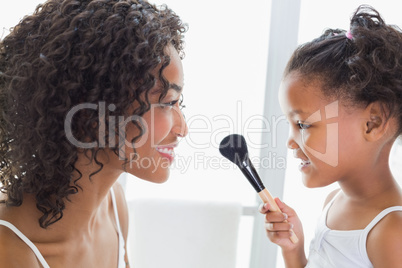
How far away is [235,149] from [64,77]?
338 mm

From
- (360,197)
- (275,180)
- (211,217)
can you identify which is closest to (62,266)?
(211,217)

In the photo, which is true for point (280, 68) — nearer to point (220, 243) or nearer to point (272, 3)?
point (272, 3)

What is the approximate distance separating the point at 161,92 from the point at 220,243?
0.59 m

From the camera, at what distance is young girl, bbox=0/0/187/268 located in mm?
774

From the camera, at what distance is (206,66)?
131cm

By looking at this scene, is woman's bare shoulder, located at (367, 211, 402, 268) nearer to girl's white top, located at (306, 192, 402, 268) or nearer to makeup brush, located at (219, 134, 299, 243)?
girl's white top, located at (306, 192, 402, 268)

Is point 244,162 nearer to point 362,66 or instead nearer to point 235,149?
point 235,149

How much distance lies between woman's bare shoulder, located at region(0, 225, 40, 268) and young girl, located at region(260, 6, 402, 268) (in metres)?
0.43

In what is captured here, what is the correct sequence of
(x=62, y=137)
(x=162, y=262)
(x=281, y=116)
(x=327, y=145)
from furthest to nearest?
(x=281, y=116) → (x=162, y=262) → (x=327, y=145) → (x=62, y=137)

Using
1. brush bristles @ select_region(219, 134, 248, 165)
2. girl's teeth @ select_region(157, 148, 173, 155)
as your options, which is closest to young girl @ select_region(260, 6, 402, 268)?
brush bristles @ select_region(219, 134, 248, 165)

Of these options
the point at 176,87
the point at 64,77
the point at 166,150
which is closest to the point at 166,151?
the point at 166,150

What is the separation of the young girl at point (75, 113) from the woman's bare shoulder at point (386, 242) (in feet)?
1.32

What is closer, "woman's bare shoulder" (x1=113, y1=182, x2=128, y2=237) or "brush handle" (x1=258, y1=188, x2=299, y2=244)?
"brush handle" (x1=258, y1=188, x2=299, y2=244)

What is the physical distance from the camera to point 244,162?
0.89 metres
